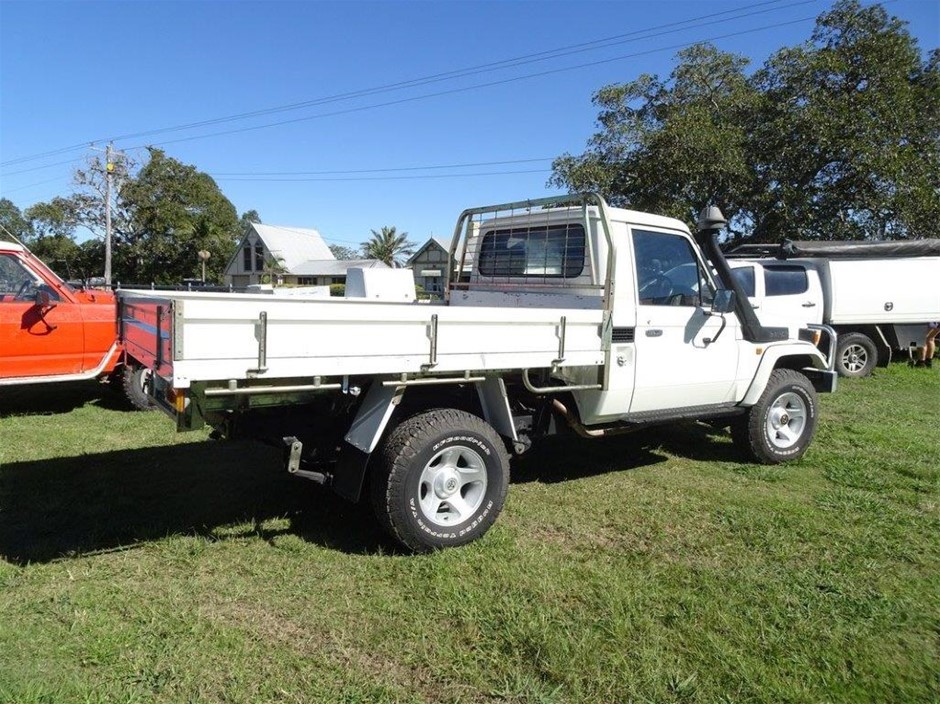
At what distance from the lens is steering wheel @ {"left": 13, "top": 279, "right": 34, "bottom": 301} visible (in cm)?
708

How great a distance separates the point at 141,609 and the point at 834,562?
368 cm

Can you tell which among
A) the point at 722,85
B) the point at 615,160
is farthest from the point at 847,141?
the point at 615,160

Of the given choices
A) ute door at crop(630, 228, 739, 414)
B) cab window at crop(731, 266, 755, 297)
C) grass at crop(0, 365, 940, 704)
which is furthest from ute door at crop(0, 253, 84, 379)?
cab window at crop(731, 266, 755, 297)

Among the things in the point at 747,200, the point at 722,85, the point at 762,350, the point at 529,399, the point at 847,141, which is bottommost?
the point at 529,399

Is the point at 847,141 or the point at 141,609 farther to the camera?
the point at 847,141

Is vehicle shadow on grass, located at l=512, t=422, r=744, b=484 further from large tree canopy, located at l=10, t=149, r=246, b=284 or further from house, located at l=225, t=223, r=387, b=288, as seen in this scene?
house, located at l=225, t=223, r=387, b=288

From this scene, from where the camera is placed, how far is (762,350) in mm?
5641

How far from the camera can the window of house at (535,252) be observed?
4957mm

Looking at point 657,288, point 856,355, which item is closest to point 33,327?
point 657,288

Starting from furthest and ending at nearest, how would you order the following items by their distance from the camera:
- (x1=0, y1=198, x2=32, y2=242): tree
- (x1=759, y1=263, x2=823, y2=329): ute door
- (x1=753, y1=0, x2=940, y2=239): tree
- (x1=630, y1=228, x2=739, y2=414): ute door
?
(x1=0, y1=198, x2=32, y2=242): tree, (x1=753, y1=0, x2=940, y2=239): tree, (x1=759, y1=263, x2=823, y2=329): ute door, (x1=630, y1=228, x2=739, y2=414): ute door

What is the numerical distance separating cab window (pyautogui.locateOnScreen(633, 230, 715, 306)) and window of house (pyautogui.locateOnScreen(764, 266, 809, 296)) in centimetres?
732

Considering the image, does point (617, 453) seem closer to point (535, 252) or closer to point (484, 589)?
point (535, 252)

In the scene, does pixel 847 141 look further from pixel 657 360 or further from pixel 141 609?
pixel 141 609

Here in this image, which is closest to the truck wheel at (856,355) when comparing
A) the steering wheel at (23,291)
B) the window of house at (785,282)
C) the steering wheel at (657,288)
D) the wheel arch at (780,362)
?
the window of house at (785,282)
